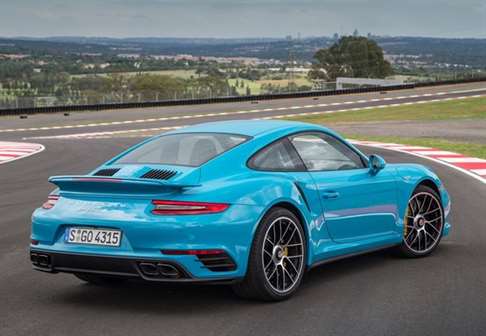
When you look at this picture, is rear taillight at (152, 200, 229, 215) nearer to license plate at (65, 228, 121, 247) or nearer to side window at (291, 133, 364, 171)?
license plate at (65, 228, 121, 247)

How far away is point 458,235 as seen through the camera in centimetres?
970

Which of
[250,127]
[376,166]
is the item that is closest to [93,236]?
[250,127]

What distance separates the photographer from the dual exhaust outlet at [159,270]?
615 cm

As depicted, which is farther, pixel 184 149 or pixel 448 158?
pixel 448 158

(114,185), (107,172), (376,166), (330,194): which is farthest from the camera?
(376,166)

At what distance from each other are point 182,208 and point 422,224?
297 cm

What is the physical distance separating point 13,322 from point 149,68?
97.9 meters

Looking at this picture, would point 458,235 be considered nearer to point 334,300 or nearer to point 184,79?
point 334,300

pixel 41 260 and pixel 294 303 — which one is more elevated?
pixel 41 260

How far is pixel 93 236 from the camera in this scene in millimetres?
6320

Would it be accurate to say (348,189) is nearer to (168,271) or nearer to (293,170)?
(293,170)

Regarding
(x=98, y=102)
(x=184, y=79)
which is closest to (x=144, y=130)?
(x=98, y=102)

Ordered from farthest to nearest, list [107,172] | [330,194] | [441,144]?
[441,144] → [330,194] → [107,172]

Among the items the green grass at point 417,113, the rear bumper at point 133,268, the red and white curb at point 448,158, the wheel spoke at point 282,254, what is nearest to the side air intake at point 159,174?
the rear bumper at point 133,268
